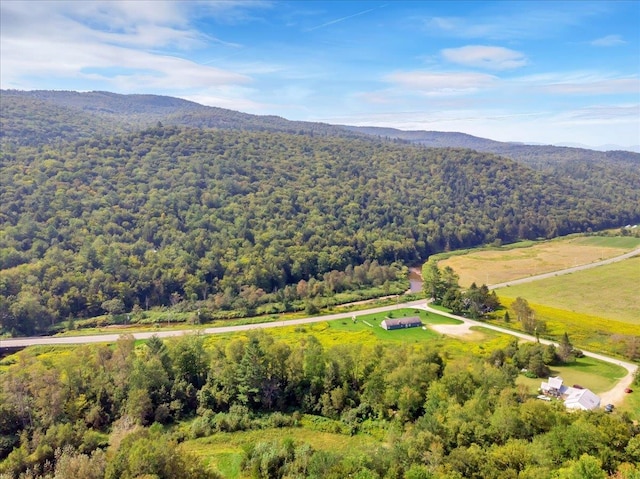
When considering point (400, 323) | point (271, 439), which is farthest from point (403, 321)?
point (271, 439)

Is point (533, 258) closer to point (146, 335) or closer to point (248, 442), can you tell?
point (146, 335)

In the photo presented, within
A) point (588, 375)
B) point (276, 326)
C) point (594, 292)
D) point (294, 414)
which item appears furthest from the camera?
point (594, 292)

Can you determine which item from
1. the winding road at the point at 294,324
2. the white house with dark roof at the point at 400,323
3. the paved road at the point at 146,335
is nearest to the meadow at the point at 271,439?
the winding road at the point at 294,324

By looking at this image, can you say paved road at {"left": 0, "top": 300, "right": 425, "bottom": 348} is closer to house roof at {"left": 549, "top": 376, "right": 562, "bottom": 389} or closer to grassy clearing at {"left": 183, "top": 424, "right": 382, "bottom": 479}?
grassy clearing at {"left": 183, "top": 424, "right": 382, "bottom": 479}

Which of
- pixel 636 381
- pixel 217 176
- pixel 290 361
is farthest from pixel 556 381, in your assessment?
pixel 217 176

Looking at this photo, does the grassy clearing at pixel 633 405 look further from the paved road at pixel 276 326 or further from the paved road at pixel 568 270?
the paved road at pixel 568 270

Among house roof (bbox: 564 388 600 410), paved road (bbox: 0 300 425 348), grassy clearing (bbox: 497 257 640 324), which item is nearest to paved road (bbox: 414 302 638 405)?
house roof (bbox: 564 388 600 410)
